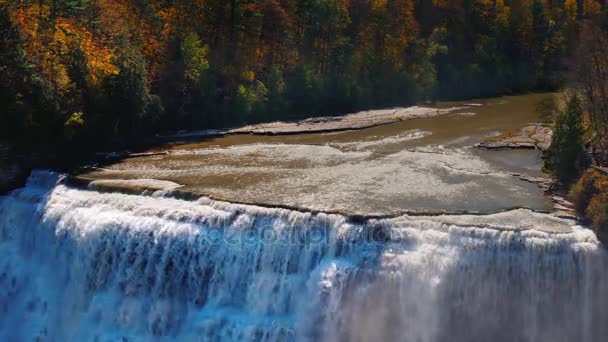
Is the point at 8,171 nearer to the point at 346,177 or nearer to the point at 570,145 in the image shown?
the point at 346,177

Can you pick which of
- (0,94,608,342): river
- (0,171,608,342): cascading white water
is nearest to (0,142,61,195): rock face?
(0,94,608,342): river

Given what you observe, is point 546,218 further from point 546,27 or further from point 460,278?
point 546,27

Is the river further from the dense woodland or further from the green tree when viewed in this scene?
the dense woodland

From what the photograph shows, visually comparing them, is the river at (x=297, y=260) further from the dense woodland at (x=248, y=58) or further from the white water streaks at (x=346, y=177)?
the dense woodland at (x=248, y=58)

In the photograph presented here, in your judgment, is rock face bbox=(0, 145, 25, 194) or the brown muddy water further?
rock face bbox=(0, 145, 25, 194)

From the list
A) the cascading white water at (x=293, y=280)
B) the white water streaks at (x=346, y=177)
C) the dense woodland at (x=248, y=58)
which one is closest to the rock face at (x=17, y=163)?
the dense woodland at (x=248, y=58)

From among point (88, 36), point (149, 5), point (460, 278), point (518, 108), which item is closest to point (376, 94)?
point (518, 108)
